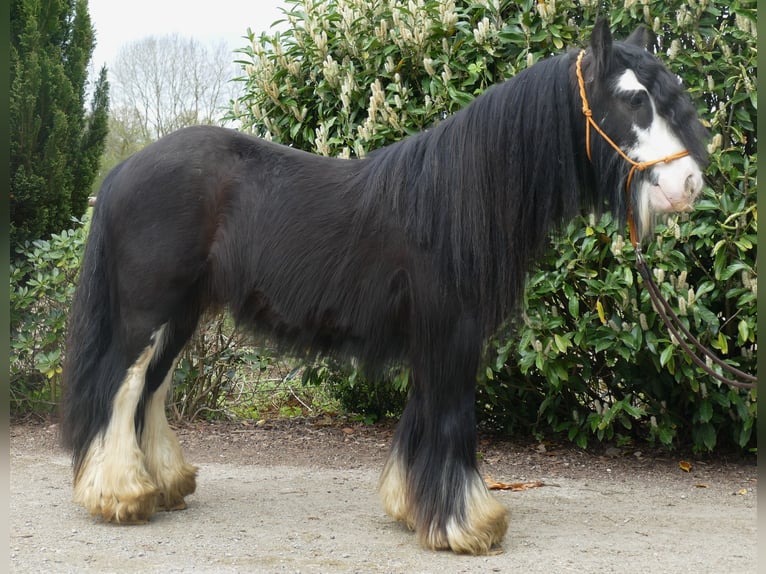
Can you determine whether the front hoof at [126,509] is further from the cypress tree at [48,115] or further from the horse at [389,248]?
the cypress tree at [48,115]

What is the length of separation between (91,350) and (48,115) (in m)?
3.85

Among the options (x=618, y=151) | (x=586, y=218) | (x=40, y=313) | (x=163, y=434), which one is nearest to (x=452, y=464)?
(x=618, y=151)

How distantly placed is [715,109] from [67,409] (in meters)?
4.45

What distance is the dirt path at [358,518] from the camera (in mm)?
3719

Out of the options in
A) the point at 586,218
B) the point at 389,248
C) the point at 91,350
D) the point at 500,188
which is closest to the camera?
the point at 500,188

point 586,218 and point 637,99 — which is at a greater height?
point 637,99

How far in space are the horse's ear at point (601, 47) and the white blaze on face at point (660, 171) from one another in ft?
0.31

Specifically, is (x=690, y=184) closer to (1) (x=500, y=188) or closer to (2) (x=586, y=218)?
(1) (x=500, y=188)

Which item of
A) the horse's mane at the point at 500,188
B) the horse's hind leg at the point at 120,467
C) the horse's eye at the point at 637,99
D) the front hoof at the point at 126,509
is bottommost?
the front hoof at the point at 126,509

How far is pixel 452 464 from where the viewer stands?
384 cm

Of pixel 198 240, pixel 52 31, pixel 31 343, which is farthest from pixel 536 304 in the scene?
pixel 52 31

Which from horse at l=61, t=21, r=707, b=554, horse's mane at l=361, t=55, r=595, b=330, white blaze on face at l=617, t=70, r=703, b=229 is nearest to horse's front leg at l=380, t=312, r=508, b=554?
horse at l=61, t=21, r=707, b=554

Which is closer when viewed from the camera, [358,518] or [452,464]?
[452,464]

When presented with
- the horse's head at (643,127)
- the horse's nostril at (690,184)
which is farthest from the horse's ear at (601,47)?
the horse's nostril at (690,184)
